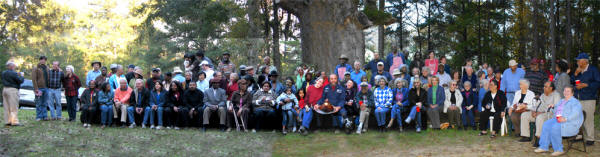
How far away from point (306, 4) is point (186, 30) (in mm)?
12327

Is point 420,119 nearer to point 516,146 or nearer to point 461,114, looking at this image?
point 461,114

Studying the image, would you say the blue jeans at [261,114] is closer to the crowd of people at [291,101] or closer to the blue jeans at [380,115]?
the crowd of people at [291,101]

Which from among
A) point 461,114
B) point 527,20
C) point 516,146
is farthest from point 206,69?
point 527,20

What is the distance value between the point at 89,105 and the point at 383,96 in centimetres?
639

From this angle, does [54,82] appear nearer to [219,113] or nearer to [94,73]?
[94,73]

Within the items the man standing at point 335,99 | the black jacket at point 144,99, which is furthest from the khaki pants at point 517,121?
the black jacket at point 144,99

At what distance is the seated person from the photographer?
7.31 metres

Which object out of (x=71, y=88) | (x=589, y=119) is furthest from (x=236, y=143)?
(x=589, y=119)

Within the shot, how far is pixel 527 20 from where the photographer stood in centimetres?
2464

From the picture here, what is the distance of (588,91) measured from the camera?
27.1 ft

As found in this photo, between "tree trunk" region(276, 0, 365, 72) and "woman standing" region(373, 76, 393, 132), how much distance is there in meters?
4.57

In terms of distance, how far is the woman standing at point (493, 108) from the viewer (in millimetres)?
9305

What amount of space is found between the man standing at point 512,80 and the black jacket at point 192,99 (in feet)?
21.8

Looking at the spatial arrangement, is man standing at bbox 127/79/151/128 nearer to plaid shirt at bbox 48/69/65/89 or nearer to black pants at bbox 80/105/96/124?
black pants at bbox 80/105/96/124
